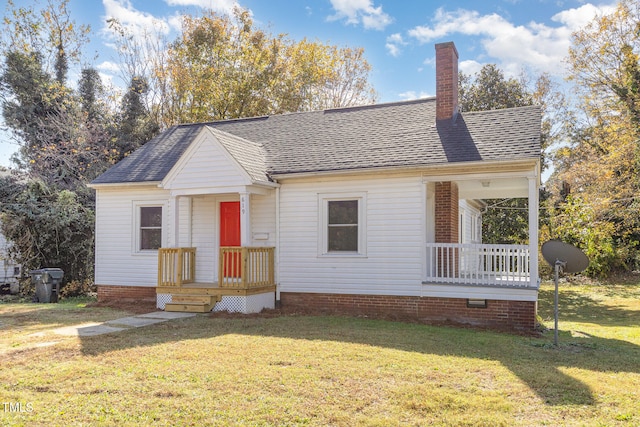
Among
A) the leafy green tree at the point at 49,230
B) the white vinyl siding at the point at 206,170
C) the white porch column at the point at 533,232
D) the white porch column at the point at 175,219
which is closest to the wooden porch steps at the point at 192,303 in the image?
the white porch column at the point at 175,219

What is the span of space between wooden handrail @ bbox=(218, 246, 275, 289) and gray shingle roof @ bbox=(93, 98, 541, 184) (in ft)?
5.69

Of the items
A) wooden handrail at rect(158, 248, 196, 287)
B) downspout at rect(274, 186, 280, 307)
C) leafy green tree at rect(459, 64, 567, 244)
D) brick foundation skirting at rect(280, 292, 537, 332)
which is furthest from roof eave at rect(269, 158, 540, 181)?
leafy green tree at rect(459, 64, 567, 244)

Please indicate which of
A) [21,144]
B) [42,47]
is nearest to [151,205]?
→ [21,144]

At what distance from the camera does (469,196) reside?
1686cm

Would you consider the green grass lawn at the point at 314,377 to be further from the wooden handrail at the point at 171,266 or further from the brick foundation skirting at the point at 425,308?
the wooden handrail at the point at 171,266

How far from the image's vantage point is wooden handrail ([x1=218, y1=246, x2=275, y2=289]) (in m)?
11.8

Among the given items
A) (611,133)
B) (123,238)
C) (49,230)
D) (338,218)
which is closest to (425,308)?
(338,218)

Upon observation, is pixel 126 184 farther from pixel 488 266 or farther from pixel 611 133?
pixel 611 133

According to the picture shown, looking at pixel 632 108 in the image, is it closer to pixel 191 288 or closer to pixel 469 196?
pixel 469 196

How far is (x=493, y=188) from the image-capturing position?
48.5 ft

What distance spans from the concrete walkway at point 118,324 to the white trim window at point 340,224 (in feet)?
11.6

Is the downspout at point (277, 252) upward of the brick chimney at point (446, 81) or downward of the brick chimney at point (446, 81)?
downward

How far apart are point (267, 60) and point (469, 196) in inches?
671

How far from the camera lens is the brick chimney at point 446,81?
13.4 metres
